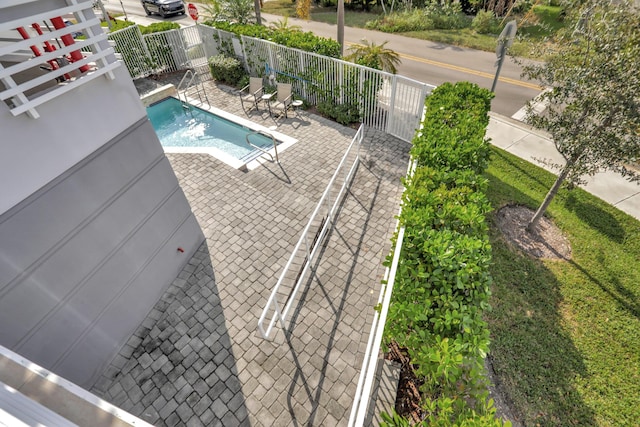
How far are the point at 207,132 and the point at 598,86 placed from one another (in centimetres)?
1147

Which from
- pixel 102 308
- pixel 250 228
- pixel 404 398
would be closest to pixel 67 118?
pixel 102 308

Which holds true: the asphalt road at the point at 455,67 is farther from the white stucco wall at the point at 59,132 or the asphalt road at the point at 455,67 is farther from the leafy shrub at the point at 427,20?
the white stucco wall at the point at 59,132

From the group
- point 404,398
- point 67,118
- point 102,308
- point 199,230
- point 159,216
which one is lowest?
point 404,398

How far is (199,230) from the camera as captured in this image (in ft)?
23.2

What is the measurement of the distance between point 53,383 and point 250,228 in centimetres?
490

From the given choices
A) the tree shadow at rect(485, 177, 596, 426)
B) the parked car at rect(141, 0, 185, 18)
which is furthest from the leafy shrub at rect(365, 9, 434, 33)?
the tree shadow at rect(485, 177, 596, 426)

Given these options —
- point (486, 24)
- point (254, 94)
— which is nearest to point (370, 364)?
point (254, 94)

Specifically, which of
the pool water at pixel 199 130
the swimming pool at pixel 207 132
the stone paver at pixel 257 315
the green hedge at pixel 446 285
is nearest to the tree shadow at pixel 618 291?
the green hedge at pixel 446 285

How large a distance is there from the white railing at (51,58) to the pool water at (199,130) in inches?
241

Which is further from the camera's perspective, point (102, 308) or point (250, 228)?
point (250, 228)

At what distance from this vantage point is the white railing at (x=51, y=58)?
10.5ft

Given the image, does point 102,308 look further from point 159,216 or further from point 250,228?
point 250,228

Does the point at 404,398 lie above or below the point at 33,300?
below

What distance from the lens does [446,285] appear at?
3975 mm
